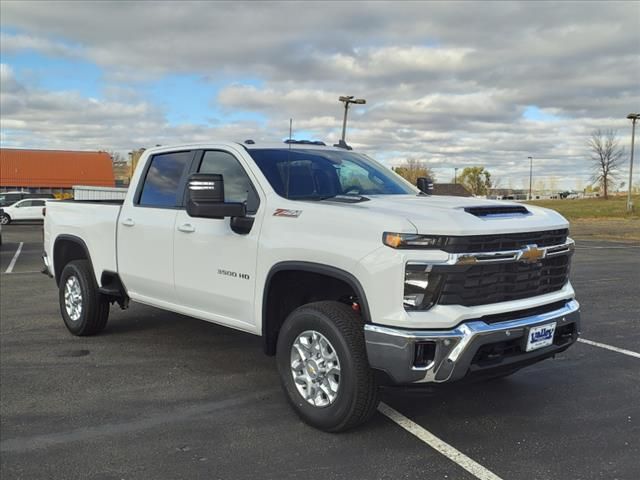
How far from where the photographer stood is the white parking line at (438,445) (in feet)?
11.3

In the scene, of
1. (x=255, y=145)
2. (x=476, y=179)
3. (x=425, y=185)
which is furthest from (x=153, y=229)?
(x=476, y=179)

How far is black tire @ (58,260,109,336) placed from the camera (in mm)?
6414

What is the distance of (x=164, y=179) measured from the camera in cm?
564

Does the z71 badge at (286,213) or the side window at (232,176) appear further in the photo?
the side window at (232,176)

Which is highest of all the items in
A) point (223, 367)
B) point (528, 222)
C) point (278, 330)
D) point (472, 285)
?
point (528, 222)

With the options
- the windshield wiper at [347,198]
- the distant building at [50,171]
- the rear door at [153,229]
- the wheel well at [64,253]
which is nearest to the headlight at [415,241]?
the windshield wiper at [347,198]

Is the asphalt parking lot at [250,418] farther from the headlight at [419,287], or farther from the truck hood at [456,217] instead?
the truck hood at [456,217]

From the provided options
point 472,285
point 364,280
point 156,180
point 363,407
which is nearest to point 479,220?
point 472,285

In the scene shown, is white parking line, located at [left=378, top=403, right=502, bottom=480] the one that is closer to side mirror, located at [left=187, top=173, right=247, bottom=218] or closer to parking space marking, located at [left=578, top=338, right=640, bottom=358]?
side mirror, located at [left=187, top=173, right=247, bottom=218]

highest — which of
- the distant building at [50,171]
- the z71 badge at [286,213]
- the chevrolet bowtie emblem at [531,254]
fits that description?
the distant building at [50,171]

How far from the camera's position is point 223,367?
5512 mm

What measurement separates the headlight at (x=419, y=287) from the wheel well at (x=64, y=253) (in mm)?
4687

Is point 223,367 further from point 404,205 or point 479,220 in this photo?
point 479,220

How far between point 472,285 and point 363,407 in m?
1.02
